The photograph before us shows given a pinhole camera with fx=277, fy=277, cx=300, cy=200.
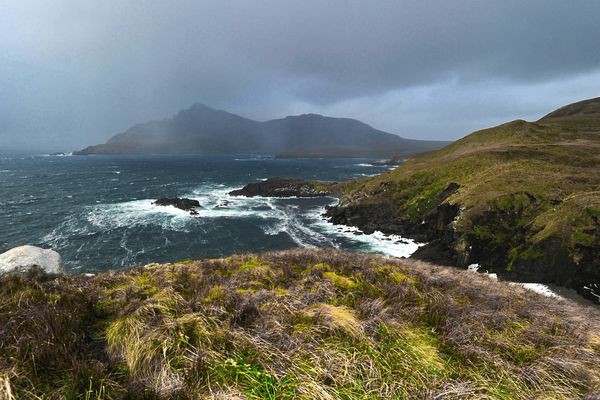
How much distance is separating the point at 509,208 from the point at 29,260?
1603 inches

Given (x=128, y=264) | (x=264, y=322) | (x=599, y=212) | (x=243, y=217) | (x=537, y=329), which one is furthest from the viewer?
(x=243, y=217)

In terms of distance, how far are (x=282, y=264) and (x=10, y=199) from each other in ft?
269

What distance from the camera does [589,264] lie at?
72.1ft

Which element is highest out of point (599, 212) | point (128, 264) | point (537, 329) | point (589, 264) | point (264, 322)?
point (264, 322)

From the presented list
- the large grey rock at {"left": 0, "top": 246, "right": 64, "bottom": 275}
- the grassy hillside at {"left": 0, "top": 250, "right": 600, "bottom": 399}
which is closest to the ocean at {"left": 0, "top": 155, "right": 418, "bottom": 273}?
the large grey rock at {"left": 0, "top": 246, "right": 64, "bottom": 275}

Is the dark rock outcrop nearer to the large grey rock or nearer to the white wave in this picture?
the white wave

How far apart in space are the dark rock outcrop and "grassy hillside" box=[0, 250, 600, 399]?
70.1 metres

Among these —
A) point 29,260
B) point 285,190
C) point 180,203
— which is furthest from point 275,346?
point 285,190

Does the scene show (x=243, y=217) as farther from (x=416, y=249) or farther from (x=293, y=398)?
(x=293, y=398)

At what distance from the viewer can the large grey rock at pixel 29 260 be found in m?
9.23

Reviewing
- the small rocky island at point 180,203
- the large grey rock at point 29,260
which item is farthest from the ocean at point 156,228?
the large grey rock at point 29,260

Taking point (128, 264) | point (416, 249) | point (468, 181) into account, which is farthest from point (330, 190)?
point (128, 264)

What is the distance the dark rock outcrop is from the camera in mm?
76938

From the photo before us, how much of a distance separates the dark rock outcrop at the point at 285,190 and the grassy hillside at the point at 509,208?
19.8 metres
